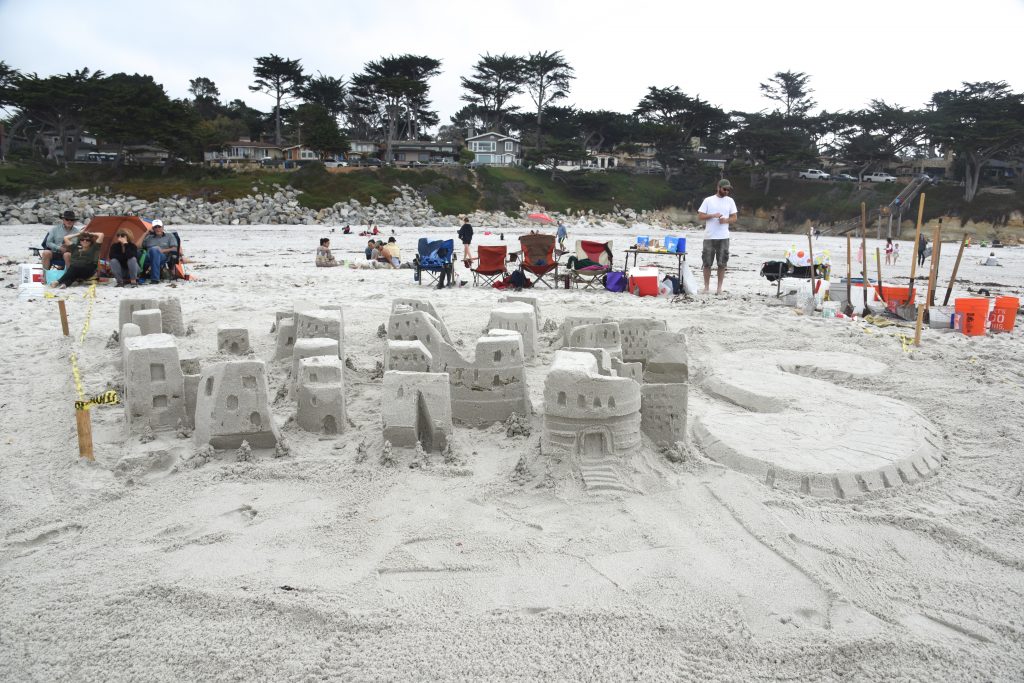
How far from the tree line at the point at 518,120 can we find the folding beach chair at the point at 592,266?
3433 centimetres

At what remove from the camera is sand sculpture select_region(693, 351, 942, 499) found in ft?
14.0

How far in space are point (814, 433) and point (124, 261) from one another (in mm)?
10124

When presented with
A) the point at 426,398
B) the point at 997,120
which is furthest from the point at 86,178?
the point at 997,120

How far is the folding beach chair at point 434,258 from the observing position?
447 inches

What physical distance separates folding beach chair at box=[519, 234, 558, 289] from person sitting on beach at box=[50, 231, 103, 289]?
20.9 ft

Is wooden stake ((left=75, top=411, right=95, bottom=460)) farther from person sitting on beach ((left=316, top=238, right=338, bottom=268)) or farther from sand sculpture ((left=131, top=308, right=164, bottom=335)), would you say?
person sitting on beach ((left=316, top=238, right=338, bottom=268))

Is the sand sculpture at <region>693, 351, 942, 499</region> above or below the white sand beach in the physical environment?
above

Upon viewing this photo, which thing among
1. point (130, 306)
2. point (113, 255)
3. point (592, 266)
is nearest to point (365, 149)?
point (113, 255)

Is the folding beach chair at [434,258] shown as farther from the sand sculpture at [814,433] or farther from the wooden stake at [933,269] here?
the wooden stake at [933,269]

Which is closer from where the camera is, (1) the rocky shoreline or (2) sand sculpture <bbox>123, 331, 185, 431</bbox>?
(2) sand sculpture <bbox>123, 331, 185, 431</bbox>

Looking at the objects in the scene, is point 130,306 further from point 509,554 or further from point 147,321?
point 509,554

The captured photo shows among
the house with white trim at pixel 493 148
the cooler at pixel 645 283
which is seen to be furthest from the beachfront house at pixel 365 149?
the cooler at pixel 645 283

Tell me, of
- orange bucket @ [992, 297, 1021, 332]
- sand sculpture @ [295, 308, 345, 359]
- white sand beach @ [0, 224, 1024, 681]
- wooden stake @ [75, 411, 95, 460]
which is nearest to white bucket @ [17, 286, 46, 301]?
white sand beach @ [0, 224, 1024, 681]

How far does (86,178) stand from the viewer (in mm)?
36781
